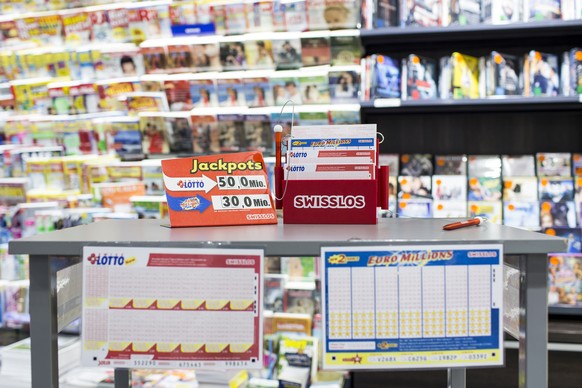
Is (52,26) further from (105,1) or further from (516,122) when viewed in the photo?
(516,122)

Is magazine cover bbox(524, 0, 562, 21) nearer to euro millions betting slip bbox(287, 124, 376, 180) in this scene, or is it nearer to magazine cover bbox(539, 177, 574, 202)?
magazine cover bbox(539, 177, 574, 202)

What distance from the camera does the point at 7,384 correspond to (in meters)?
2.63

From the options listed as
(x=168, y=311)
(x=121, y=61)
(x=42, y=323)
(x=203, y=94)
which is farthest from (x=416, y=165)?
(x=42, y=323)

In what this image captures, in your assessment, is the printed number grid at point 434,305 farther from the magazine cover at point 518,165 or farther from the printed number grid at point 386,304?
the magazine cover at point 518,165

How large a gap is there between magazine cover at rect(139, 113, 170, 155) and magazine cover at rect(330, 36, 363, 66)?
0.98 m

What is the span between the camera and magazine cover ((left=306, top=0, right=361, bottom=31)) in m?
2.69

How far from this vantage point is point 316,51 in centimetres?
277

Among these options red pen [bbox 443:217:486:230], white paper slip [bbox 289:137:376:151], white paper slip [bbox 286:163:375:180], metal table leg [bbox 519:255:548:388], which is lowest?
metal table leg [bbox 519:255:548:388]

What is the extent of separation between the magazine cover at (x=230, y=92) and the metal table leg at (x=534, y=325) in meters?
2.08

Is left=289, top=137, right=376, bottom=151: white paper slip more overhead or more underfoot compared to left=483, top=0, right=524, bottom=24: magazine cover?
more underfoot

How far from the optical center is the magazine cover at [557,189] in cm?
262

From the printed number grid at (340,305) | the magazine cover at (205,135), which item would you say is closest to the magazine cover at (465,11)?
the magazine cover at (205,135)

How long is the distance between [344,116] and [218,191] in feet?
5.32

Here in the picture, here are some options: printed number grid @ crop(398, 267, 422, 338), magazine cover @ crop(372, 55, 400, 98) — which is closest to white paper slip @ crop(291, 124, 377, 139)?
printed number grid @ crop(398, 267, 422, 338)
